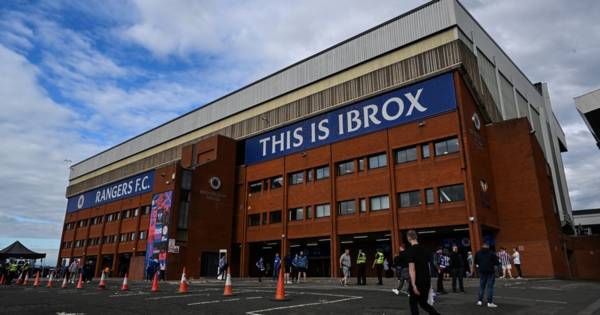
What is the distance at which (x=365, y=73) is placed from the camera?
35.6m

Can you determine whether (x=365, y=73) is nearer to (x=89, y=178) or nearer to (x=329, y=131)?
(x=329, y=131)

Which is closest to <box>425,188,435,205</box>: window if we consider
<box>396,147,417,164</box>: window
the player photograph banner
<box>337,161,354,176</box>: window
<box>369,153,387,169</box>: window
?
<box>396,147,417,164</box>: window

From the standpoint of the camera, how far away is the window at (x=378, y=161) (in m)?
31.6

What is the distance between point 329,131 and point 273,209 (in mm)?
9502

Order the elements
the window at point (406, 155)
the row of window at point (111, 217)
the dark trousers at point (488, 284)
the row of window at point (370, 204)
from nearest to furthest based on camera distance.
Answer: the dark trousers at point (488, 284), the row of window at point (370, 204), the window at point (406, 155), the row of window at point (111, 217)

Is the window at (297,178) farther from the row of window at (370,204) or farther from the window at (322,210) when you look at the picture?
the window at (322,210)

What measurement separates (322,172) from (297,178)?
10.0ft

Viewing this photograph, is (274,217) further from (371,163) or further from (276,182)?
(371,163)

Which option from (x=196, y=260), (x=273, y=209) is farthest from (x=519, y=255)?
(x=196, y=260)

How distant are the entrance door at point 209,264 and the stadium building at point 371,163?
0.13 meters

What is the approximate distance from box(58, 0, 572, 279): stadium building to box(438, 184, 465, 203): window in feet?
0.34

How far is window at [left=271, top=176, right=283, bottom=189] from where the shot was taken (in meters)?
39.0

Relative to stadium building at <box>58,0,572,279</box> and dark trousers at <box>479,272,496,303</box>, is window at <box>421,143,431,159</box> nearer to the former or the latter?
stadium building at <box>58,0,572,279</box>

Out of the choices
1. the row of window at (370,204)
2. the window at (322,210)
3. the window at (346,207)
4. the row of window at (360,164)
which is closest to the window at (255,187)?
the row of window at (360,164)
